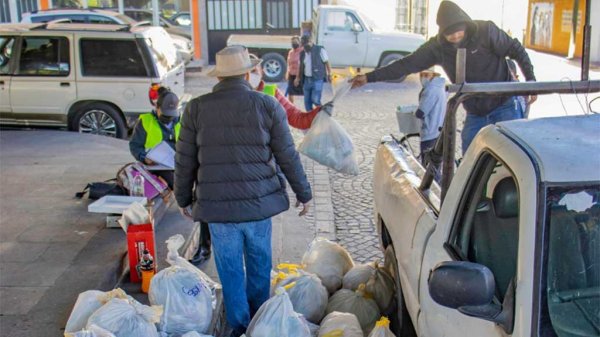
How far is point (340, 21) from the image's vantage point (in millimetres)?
18000

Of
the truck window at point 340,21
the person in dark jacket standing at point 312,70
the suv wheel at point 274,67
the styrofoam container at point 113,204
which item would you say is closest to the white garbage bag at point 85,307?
the styrofoam container at point 113,204

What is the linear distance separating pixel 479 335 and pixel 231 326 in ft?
7.18

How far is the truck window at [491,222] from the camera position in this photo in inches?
106

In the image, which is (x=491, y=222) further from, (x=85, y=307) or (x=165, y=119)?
(x=165, y=119)

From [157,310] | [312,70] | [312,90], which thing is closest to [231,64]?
[157,310]

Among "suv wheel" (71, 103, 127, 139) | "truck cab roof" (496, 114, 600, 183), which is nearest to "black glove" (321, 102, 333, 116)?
"truck cab roof" (496, 114, 600, 183)

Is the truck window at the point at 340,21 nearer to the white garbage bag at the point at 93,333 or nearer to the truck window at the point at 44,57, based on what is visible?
the truck window at the point at 44,57

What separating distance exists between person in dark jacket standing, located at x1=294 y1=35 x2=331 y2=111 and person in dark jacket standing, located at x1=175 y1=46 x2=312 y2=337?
28.6 feet

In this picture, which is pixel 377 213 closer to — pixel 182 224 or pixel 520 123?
pixel 520 123

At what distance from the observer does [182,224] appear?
677cm

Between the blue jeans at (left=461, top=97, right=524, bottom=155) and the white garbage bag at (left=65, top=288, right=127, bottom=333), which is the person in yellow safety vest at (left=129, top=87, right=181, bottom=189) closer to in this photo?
the white garbage bag at (left=65, top=288, right=127, bottom=333)

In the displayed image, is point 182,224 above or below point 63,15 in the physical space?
below

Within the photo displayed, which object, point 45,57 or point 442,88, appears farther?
point 45,57

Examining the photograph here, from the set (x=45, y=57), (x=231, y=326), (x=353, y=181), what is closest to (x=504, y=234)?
(x=231, y=326)
